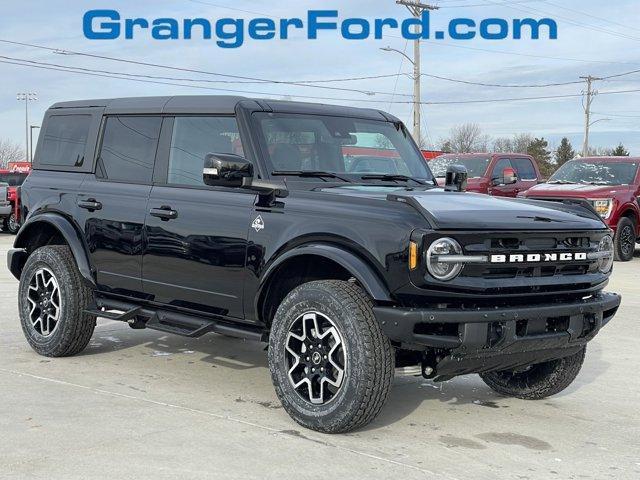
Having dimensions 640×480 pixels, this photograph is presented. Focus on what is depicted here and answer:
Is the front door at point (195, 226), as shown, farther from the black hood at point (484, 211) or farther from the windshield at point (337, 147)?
the black hood at point (484, 211)

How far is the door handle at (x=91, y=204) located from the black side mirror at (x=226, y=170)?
→ 4.51 feet

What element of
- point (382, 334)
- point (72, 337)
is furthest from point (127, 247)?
point (382, 334)

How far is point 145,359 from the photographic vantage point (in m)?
7.20

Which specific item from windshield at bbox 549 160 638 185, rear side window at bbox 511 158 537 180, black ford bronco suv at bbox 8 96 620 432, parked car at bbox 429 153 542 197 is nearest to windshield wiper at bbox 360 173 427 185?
black ford bronco suv at bbox 8 96 620 432

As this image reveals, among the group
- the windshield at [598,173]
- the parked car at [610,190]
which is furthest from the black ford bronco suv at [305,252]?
the windshield at [598,173]

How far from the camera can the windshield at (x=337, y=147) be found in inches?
236

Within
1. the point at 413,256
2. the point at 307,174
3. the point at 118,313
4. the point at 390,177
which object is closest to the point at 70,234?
the point at 118,313

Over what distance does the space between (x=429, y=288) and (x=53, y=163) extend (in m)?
3.78

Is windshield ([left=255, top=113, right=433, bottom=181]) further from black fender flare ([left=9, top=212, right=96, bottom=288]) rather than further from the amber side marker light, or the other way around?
black fender flare ([left=9, top=212, right=96, bottom=288])

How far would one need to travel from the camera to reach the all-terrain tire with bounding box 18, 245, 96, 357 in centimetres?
687

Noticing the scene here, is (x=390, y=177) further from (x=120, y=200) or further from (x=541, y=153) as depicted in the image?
(x=541, y=153)

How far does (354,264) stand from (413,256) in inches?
14.3

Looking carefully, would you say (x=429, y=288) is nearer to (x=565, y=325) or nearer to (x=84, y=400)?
(x=565, y=325)

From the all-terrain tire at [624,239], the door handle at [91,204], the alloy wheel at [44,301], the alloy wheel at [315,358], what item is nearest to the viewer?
the alloy wheel at [315,358]
